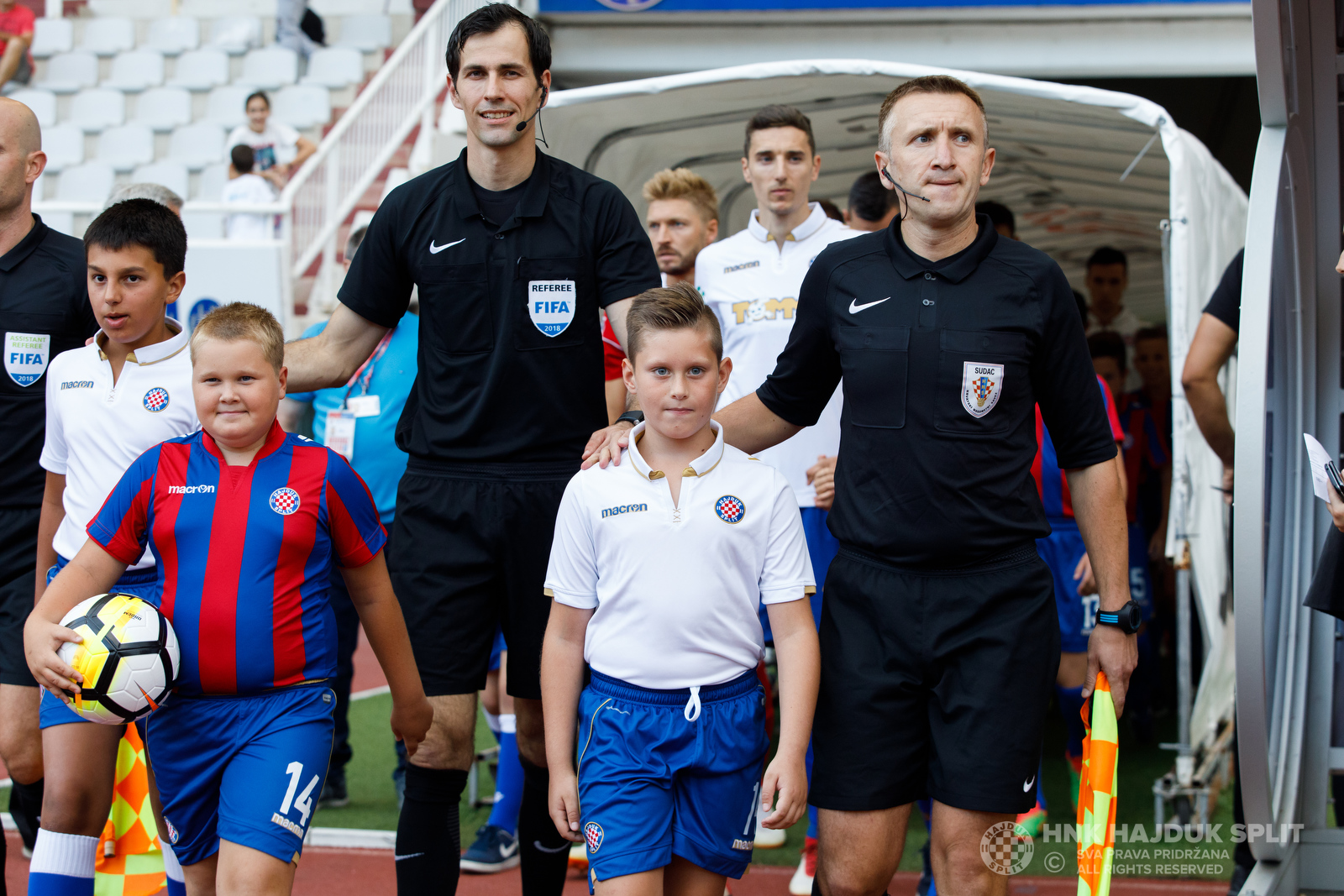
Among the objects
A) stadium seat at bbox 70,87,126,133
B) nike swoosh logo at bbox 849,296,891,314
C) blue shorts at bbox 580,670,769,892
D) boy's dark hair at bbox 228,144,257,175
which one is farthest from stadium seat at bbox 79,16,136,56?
blue shorts at bbox 580,670,769,892

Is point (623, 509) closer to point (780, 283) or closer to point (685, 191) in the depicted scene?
point (780, 283)

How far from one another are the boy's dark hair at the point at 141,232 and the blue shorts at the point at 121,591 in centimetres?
83

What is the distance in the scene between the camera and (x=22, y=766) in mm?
3727

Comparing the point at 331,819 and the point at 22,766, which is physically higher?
the point at 22,766

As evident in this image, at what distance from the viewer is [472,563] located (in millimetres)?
3410

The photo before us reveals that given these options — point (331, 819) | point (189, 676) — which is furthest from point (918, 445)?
point (331, 819)

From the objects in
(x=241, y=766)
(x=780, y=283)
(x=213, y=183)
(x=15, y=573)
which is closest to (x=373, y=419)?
(x=15, y=573)

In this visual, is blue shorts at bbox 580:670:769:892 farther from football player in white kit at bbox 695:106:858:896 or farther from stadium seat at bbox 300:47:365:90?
stadium seat at bbox 300:47:365:90

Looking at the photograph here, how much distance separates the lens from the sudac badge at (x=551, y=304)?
3.41m

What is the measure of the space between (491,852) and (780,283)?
7.72 feet

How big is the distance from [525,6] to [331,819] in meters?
7.50

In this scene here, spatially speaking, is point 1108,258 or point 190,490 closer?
point 190,490

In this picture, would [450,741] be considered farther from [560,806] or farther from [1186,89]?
[1186,89]

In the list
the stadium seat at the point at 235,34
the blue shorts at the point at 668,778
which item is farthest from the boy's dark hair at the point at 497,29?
the stadium seat at the point at 235,34
